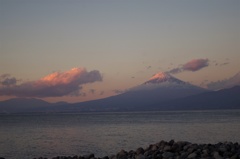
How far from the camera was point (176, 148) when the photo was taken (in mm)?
18281

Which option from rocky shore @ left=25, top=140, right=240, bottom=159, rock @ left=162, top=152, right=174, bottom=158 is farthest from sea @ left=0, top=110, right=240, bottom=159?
rock @ left=162, top=152, right=174, bottom=158

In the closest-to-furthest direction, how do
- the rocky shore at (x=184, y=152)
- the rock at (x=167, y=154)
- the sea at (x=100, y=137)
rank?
the rocky shore at (x=184, y=152)
the rock at (x=167, y=154)
the sea at (x=100, y=137)

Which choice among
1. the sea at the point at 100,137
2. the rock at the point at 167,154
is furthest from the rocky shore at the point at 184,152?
the sea at the point at 100,137

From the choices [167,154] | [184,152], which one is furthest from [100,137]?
[167,154]

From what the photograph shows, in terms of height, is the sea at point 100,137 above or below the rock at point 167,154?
below

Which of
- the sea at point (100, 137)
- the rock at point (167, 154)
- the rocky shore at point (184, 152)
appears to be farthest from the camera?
the sea at point (100, 137)

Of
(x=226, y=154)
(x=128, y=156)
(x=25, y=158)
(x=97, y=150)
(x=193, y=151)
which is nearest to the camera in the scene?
(x=226, y=154)

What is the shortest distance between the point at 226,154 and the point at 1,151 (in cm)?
1926

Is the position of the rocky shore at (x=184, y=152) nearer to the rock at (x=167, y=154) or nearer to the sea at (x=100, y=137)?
the rock at (x=167, y=154)

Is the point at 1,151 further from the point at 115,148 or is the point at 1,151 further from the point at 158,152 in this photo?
the point at 158,152

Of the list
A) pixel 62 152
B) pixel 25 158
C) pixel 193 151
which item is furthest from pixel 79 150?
pixel 193 151

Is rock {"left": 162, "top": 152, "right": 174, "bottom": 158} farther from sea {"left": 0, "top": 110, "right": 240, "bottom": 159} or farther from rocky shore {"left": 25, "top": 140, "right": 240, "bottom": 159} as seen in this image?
sea {"left": 0, "top": 110, "right": 240, "bottom": 159}

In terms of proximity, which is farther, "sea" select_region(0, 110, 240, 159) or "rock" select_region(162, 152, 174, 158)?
"sea" select_region(0, 110, 240, 159)

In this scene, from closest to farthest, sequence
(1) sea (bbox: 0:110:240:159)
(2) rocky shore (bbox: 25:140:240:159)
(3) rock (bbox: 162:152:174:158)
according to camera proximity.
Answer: (2) rocky shore (bbox: 25:140:240:159)
(3) rock (bbox: 162:152:174:158)
(1) sea (bbox: 0:110:240:159)
